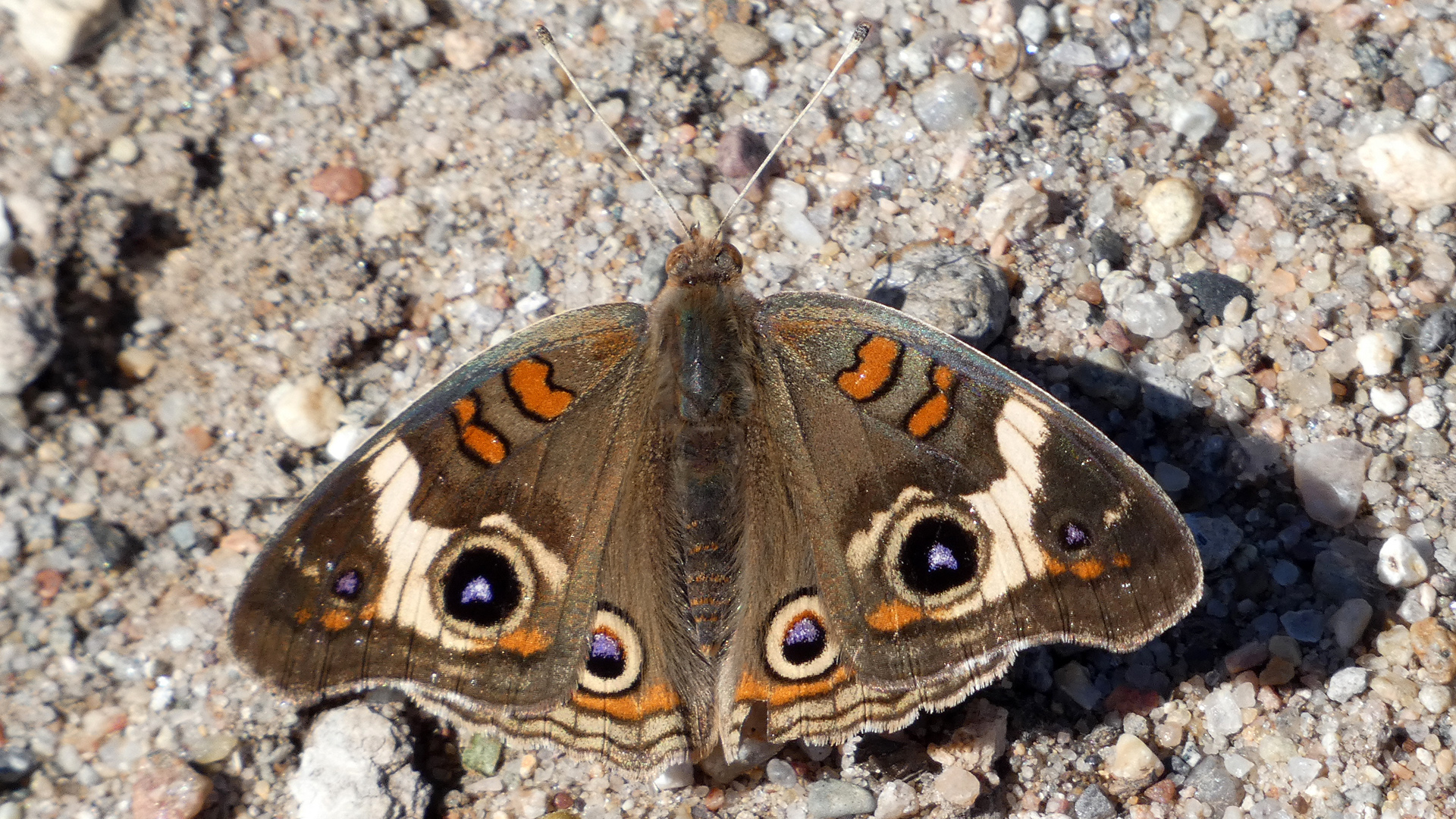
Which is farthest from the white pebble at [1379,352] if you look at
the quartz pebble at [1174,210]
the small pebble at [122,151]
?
the small pebble at [122,151]

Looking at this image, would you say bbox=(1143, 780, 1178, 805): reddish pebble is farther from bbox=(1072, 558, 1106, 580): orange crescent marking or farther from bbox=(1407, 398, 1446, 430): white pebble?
bbox=(1407, 398, 1446, 430): white pebble

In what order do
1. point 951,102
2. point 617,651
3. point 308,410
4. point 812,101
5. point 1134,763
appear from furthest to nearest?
point 951,102 → point 308,410 → point 812,101 → point 1134,763 → point 617,651

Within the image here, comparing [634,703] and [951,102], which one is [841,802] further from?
[951,102]

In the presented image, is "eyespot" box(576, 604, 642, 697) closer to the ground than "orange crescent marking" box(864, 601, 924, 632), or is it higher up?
higher up

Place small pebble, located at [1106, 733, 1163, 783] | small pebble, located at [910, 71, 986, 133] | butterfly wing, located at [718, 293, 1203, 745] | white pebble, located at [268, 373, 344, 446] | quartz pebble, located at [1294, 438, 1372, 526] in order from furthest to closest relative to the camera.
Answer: small pebble, located at [910, 71, 986, 133] < white pebble, located at [268, 373, 344, 446] < quartz pebble, located at [1294, 438, 1372, 526] < small pebble, located at [1106, 733, 1163, 783] < butterfly wing, located at [718, 293, 1203, 745]

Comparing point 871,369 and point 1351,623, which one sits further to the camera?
point 1351,623

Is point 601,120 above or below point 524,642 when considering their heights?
above

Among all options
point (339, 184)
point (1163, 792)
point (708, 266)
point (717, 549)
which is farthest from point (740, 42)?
point (1163, 792)

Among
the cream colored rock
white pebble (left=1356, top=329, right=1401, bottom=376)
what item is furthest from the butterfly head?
the cream colored rock
